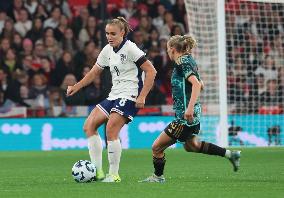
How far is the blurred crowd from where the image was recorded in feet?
62.9

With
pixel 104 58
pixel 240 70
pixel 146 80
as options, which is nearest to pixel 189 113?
pixel 146 80

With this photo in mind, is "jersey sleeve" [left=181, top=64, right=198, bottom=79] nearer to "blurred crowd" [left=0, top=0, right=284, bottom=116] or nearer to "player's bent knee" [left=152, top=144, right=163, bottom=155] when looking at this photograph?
"player's bent knee" [left=152, top=144, right=163, bottom=155]

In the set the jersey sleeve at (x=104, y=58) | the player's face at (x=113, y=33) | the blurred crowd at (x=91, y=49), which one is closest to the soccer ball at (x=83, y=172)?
the jersey sleeve at (x=104, y=58)

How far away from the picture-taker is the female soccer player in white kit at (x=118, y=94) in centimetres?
967

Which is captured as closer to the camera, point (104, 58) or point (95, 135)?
point (95, 135)

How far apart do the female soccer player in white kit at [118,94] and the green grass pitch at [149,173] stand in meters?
0.38

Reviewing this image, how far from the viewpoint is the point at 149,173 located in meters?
11.1

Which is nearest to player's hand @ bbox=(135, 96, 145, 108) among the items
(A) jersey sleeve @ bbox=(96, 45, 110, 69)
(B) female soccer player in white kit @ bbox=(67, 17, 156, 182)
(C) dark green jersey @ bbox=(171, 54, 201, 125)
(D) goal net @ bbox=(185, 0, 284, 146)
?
(B) female soccer player in white kit @ bbox=(67, 17, 156, 182)

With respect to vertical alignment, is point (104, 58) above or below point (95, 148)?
above

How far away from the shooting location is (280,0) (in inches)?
688

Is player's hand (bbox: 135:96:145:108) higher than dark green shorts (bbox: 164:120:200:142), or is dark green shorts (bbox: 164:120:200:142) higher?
player's hand (bbox: 135:96:145:108)

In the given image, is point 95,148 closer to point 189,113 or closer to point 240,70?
point 189,113

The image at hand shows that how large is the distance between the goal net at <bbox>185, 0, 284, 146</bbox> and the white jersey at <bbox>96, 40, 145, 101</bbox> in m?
7.75

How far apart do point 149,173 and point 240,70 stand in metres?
8.47
